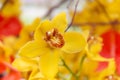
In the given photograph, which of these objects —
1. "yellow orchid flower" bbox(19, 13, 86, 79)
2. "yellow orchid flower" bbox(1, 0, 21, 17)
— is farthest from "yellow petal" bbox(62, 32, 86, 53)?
"yellow orchid flower" bbox(1, 0, 21, 17)

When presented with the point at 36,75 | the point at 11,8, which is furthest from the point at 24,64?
the point at 11,8

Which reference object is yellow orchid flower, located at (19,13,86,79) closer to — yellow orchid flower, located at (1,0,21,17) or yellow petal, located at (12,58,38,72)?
yellow petal, located at (12,58,38,72)

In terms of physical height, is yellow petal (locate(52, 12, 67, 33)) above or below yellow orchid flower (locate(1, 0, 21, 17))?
above

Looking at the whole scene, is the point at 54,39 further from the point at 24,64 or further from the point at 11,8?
the point at 11,8

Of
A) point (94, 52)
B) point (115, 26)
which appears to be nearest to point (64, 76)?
point (94, 52)

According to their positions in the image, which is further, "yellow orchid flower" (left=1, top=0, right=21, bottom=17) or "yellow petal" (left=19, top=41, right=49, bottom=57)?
"yellow orchid flower" (left=1, top=0, right=21, bottom=17)

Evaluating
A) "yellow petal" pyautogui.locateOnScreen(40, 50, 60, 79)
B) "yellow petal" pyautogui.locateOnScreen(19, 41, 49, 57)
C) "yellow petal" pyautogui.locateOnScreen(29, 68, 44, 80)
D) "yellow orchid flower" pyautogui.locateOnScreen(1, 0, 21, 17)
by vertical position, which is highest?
"yellow petal" pyautogui.locateOnScreen(19, 41, 49, 57)

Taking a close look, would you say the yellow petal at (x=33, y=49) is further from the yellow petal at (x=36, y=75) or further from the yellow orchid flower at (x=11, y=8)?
the yellow orchid flower at (x=11, y=8)
